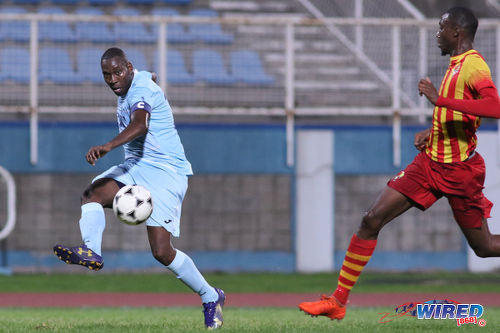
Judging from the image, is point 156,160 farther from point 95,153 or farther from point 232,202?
point 232,202

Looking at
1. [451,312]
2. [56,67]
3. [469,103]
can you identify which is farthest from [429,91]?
[56,67]

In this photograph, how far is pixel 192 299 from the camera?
12320mm

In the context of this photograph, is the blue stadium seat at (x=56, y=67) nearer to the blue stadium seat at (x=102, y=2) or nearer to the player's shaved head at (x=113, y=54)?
the blue stadium seat at (x=102, y=2)

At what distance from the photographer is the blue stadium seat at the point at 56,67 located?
14.7 m

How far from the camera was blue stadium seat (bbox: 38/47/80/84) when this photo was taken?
1469 centimetres

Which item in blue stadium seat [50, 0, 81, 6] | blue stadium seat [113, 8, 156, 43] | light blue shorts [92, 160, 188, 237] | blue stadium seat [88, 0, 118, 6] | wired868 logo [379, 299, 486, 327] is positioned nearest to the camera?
light blue shorts [92, 160, 188, 237]

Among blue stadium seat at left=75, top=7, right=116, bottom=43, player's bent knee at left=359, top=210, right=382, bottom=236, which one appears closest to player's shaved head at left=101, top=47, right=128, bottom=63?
player's bent knee at left=359, top=210, right=382, bottom=236

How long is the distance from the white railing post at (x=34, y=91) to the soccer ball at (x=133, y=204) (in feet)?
26.2

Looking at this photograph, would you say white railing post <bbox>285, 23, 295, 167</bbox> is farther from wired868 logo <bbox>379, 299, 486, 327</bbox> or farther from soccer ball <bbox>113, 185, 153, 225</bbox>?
soccer ball <bbox>113, 185, 153, 225</bbox>

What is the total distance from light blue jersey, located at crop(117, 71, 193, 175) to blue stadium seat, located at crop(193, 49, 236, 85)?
7.34 metres

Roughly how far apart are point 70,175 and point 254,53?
11.7 ft

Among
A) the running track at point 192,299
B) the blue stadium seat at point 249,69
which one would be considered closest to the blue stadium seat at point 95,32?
the blue stadium seat at point 249,69

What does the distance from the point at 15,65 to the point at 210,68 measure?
120 inches

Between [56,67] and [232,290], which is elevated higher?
[56,67]
